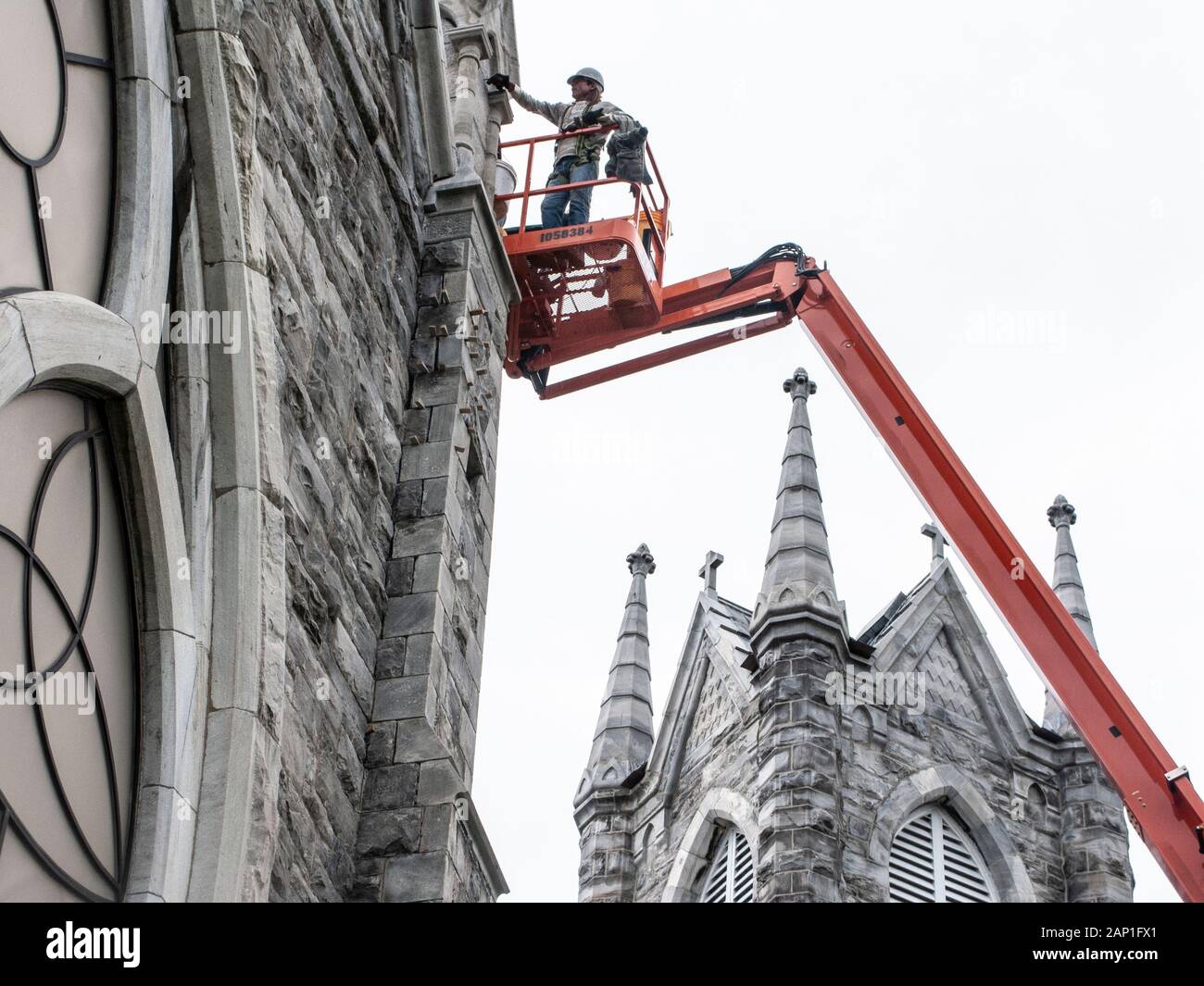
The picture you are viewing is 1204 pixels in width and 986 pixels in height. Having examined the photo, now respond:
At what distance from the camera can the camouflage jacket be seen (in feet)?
46.8

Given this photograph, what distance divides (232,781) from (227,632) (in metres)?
0.52

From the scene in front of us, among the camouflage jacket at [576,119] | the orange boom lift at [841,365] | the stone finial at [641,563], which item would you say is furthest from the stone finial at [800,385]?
the camouflage jacket at [576,119]

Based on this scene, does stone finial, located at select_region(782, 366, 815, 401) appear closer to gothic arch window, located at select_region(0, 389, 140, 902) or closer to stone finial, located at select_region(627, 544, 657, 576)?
stone finial, located at select_region(627, 544, 657, 576)

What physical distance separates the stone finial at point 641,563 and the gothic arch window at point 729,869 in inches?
253

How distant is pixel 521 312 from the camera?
50.2 feet

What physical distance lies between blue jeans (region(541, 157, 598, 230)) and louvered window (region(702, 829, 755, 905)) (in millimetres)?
11453

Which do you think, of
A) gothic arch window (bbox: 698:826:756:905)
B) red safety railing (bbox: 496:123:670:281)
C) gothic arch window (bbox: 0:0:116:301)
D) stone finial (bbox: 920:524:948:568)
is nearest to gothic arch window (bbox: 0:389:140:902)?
gothic arch window (bbox: 0:0:116:301)

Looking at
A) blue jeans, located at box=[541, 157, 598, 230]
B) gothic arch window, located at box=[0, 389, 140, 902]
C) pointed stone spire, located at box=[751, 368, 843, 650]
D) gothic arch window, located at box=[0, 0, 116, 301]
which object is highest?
pointed stone spire, located at box=[751, 368, 843, 650]

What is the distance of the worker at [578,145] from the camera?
14.4 meters

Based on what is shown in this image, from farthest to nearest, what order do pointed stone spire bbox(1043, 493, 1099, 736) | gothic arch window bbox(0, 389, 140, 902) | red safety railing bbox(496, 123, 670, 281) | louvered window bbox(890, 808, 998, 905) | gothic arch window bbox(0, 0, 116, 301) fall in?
1. pointed stone spire bbox(1043, 493, 1099, 736)
2. louvered window bbox(890, 808, 998, 905)
3. red safety railing bbox(496, 123, 670, 281)
4. gothic arch window bbox(0, 0, 116, 301)
5. gothic arch window bbox(0, 389, 140, 902)

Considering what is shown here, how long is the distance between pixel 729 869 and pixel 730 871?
0.21ft

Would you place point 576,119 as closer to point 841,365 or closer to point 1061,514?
point 841,365
